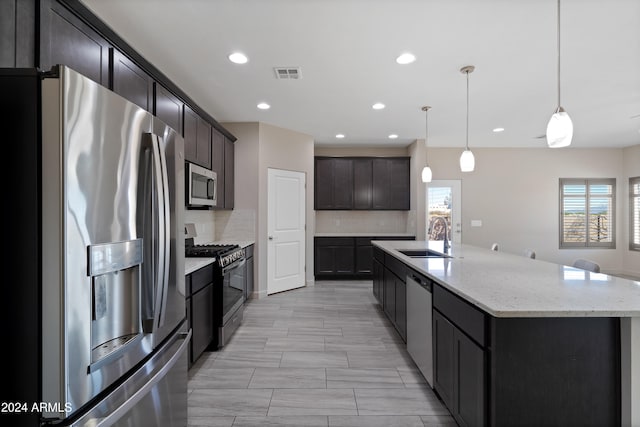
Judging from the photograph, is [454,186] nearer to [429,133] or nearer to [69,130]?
[429,133]

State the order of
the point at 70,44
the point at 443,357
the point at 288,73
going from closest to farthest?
the point at 70,44
the point at 443,357
the point at 288,73

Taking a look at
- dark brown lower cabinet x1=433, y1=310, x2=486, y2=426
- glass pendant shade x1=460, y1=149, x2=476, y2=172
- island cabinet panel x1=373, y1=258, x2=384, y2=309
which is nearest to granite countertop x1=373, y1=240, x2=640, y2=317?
dark brown lower cabinet x1=433, y1=310, x2=486, y2=426

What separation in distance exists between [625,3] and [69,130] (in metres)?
3.29

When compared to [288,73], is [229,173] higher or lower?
lower

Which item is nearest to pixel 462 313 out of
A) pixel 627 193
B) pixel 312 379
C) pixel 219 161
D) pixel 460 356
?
pixel 460 356

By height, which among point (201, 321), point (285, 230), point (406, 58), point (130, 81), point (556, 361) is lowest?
point (201, 321)

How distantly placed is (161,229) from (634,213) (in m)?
8.95

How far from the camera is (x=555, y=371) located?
1389 millimetres

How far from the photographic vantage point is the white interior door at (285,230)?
4.97 metres

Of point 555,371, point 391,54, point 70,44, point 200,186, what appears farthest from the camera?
point 200,186

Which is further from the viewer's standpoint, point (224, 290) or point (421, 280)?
point (224, 290)

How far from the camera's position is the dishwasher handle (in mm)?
2213

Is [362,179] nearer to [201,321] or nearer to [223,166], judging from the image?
[223,166]

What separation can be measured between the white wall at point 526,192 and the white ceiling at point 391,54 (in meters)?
2.04
